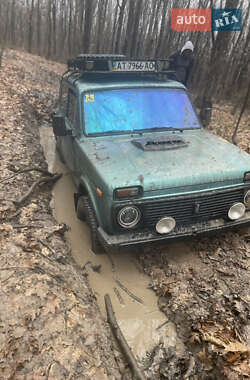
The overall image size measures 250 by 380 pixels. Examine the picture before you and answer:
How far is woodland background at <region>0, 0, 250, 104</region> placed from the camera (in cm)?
1270

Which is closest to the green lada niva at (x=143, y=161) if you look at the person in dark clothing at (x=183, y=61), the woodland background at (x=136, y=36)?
the person in dark clothing at (x=183, y=61)

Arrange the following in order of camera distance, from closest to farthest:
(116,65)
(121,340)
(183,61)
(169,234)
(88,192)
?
(121,340)
(169,234)
(88,192)
(116,65)
(183,61)

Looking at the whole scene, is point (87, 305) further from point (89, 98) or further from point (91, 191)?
point (89, 98)

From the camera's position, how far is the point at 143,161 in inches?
138

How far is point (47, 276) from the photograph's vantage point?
3.12m

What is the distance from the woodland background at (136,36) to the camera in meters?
12.7

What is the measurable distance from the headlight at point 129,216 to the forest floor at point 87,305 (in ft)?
2.66

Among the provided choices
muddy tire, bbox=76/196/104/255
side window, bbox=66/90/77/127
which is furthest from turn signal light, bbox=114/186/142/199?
side window, bbox=66/90/77/127

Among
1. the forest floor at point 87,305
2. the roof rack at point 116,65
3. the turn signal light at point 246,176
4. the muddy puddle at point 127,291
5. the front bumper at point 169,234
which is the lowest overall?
the muddy puddle at point 127,291

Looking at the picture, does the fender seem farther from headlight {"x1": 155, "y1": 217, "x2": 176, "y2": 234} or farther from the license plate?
the license plate

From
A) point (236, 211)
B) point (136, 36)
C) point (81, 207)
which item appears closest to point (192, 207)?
point (236, 211)

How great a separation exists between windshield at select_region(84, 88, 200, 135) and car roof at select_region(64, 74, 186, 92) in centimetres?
9

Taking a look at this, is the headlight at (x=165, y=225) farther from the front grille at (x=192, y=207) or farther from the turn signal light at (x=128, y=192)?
the turn signal light at (x=128, y=192)

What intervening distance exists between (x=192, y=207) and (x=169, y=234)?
0.39 meters
